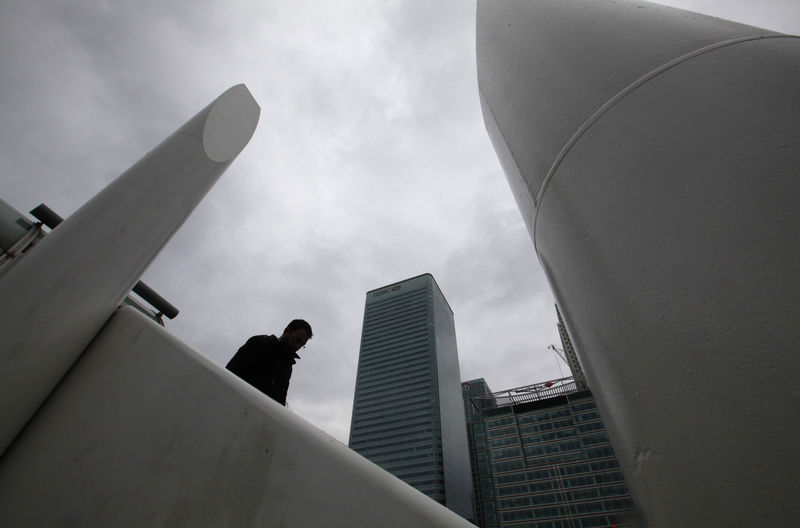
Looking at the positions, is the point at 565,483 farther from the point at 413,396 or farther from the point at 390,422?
the point at 390,422

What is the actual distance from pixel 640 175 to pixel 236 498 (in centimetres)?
147

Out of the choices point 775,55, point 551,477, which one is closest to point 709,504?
point 775,55

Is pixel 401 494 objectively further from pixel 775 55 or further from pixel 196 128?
pixel 196 128

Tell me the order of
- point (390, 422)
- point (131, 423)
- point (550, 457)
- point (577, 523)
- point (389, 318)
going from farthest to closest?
point (389, 318)
point (390, 422)
point (550, 457)
point (577, 523)
point (131, 423)

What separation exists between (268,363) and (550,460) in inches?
3117

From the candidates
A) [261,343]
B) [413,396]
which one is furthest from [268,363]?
[413,396]

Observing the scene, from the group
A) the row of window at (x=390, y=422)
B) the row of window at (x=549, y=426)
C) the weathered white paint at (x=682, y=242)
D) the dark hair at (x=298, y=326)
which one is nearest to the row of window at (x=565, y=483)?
the row of window at (x=549, y=426)

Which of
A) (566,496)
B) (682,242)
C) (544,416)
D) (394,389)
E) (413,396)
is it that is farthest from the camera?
(394,389)

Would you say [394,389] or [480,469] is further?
[480,469]

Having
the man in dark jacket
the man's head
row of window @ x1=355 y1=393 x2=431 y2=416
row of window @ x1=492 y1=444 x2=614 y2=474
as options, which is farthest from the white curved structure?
row of window @ x1=355 y1=393 x2=431 y2=416

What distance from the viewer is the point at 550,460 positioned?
65.7 meters

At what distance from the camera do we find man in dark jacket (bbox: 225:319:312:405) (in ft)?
8.43

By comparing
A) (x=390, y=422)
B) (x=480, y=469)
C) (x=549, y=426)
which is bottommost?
(x=480, y=469)

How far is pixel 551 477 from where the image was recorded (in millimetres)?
64125
